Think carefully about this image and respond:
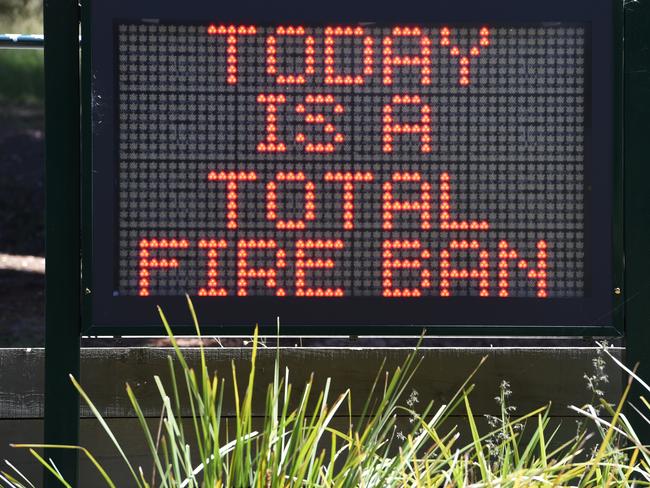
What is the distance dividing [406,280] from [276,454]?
126cm

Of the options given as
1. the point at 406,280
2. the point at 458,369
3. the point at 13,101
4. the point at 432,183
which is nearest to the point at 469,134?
the point at 432,183

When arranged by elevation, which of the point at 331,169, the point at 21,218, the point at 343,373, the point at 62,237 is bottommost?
the point at 343,373

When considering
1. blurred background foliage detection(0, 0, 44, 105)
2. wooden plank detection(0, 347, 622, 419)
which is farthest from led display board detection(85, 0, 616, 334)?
blurred background foliage detection(0, 0, 44, 105)

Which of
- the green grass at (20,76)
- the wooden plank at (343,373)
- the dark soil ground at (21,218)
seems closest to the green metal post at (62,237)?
the wooden plank at (343,373)

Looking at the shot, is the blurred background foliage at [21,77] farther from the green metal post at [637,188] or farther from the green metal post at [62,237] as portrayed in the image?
the green metal post at [637,188]

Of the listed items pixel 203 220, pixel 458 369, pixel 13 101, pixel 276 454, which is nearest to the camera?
pixel 276 454

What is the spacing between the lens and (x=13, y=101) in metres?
20.6

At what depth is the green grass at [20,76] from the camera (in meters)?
20.0

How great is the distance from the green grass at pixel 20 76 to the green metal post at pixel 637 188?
16.8 metres

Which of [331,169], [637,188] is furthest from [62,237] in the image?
[637,188]

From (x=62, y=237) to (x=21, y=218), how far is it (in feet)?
52.4

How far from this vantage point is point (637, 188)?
4.33 m

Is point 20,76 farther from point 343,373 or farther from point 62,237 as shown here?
point 62,237

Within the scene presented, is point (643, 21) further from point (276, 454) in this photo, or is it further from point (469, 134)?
point (276, 454)
